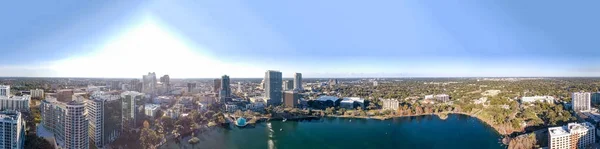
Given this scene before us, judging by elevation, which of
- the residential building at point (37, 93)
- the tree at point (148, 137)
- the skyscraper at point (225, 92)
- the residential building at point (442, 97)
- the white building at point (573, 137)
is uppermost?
the residential building at point (37, 93)

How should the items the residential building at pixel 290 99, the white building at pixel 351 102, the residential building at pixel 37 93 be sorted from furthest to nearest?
the white building at pixel 351 102
the residential building at pixel 290 99
the residential building at pixel 37 93

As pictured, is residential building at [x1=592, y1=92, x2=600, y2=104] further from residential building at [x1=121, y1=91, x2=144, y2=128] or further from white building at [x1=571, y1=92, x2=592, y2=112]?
residential building at [x1=121, y1=91, x2=144, y2=128]

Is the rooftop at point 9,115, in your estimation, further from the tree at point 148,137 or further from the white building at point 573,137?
the white building at point 573,137

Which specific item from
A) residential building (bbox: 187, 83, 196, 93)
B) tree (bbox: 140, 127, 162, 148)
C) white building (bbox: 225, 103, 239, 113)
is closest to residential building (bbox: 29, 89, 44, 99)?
tree (bbox: 140, 127, 162, 148)

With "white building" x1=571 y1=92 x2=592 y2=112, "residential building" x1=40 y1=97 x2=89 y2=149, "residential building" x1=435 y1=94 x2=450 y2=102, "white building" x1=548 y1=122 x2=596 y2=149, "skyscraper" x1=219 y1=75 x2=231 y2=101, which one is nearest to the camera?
"residential building" x1=40 y1=97 x2=89 y2=149

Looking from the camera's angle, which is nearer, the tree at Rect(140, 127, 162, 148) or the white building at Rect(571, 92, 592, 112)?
the tree at Rect(140, 127, 162, 148)

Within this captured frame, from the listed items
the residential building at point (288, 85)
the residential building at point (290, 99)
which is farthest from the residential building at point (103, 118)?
the residential building at point (290, 99)

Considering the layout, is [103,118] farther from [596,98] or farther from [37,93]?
[596,98]
